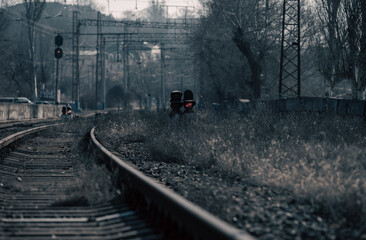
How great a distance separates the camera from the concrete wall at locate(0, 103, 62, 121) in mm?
32844

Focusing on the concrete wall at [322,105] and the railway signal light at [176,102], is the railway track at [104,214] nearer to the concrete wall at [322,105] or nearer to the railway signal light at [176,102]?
the railway signal light at [176,102]

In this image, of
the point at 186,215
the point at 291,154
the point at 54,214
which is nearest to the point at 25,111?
the point at 291,154

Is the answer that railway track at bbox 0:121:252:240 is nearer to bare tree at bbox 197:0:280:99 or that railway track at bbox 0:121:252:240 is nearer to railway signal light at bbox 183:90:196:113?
railway signal light at bbox 183:90:196:113

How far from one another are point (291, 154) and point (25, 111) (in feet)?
108

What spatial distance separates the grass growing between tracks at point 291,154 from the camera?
577 centimetres

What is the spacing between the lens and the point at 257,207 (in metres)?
5.64

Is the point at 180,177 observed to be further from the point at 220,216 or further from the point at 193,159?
the point at 220,216

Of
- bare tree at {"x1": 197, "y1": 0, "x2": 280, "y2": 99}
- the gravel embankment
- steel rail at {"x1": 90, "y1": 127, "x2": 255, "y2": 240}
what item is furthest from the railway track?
bare tree at {"x1": 197, "y1": 0, "x2": 280, "y2": 99}

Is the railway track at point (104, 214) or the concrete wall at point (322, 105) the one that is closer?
the railway track at point (104, 214)

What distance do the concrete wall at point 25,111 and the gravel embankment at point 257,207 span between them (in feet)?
86.0

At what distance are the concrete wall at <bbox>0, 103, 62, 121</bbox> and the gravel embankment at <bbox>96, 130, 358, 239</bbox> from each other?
26221 millimetres

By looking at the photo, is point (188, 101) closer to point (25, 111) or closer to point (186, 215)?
point (186, 215)

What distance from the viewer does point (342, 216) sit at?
5.16 metres

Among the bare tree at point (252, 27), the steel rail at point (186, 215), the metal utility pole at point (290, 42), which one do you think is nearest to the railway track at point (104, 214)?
the steel rail at point (186, 215)
